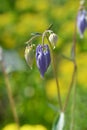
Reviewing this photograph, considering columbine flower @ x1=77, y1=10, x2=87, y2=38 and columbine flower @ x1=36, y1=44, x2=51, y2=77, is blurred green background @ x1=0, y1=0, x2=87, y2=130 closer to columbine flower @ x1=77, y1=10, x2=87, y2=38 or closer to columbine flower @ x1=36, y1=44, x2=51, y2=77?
columbine flower @ x1=77, y1=10, x2=87, y2=38

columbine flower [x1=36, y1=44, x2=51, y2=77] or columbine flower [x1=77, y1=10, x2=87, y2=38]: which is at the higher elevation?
columbine flower [x1=77, y1=10, x2=87, y2=38]

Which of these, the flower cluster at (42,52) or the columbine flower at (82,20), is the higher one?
the columbine flower at (82,20)

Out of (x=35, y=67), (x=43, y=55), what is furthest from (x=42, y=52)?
(x=35, y=67)

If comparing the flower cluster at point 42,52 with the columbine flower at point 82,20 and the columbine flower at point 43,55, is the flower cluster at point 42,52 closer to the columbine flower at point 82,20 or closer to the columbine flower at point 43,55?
the columbine flower at point 43,55

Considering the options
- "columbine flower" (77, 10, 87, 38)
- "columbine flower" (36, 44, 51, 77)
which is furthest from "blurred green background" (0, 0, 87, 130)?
"columbine flower" (36, 44, 51, 77)

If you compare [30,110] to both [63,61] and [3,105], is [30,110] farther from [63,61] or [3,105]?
[63,61]

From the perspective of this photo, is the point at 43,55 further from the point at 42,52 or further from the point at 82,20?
the point at 82,20

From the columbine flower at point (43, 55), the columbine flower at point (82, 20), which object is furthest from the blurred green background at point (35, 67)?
the columbine flower at point (43, 55)

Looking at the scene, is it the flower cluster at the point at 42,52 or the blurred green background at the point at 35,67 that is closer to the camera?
the flower cluster at the point at 42,52

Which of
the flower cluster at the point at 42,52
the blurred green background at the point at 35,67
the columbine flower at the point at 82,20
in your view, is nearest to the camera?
the flower cluster at the point at 42,52
